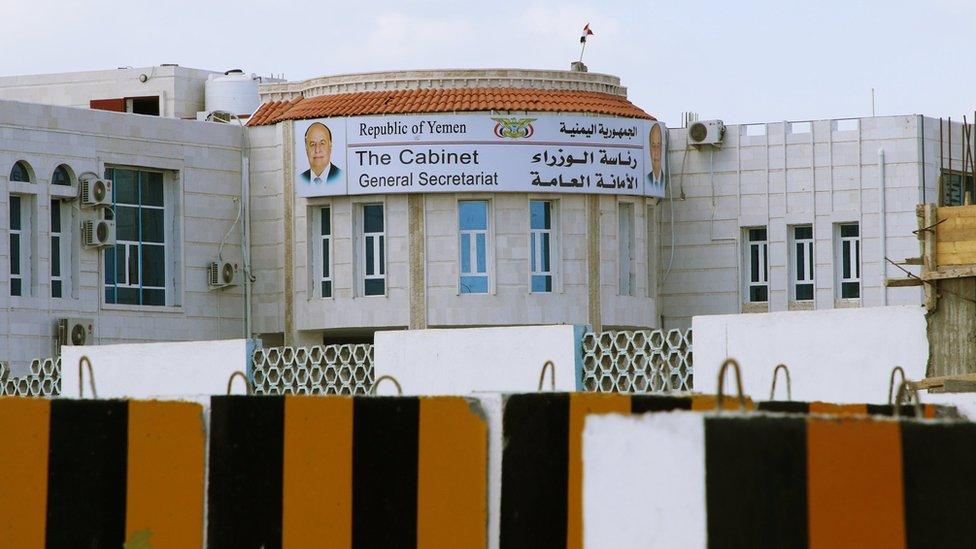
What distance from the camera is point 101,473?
24.6 feet

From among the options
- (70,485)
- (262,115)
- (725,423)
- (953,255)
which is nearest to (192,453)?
(70,485)

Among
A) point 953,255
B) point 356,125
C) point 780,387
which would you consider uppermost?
point 356,125

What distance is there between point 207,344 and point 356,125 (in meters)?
12.3

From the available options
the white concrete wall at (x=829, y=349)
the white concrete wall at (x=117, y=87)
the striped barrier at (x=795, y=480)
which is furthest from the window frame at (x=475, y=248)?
the striped barrier at (x=795, y=480)

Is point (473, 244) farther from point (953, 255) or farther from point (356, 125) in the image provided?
point (953, 255)

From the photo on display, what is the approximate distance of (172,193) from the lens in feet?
125

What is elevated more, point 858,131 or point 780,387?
point 858,131

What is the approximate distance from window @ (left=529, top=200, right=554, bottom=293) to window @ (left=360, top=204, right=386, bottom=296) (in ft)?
9.74

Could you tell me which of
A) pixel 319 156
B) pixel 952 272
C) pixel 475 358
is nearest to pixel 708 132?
pixel 319 156

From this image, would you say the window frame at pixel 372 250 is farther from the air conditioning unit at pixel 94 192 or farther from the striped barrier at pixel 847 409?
the striped barrier at pixel 847 409

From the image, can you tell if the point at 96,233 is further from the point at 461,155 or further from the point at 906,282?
the point at 906,282

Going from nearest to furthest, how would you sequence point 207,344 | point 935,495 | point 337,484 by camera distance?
1. point 935,495
2. point 337,484
3. point 207,344

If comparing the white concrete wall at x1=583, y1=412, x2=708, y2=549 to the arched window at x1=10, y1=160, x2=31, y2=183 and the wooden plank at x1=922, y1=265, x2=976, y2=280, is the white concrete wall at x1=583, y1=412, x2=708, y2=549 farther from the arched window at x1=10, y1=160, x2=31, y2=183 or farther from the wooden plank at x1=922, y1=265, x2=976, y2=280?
the arched window at x1=10, y1=160, x2=31, y2=183

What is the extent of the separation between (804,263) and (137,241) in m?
14.3
